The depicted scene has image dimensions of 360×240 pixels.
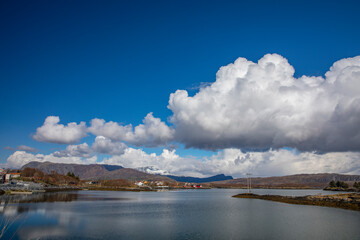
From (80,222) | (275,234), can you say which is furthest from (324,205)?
(80,222)

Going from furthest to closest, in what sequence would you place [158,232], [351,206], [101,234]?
[351,206] → [158,232] → [101,234]

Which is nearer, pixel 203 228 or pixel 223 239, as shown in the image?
pixel 223 239

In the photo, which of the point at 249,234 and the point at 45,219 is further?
the point at 45,219

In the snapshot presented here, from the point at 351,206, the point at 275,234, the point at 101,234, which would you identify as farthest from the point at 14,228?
the point at 351,206

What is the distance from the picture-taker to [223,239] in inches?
1231

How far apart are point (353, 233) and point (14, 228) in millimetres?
45897

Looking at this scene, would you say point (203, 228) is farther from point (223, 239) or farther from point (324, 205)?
point (324, 205)

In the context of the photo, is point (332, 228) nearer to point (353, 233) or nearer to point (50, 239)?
point (353, 233)

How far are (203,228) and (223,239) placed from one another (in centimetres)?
729

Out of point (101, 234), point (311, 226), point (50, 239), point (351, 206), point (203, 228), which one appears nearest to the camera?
point (50, 239)

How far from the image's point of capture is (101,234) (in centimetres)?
3272

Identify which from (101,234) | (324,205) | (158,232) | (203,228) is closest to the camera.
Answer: (101,234)

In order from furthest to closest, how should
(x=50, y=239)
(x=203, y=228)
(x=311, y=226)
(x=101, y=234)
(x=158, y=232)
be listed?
(x=311, y=226)
(x=203, y=228)
(x=158, y=232)
(x=101, y=234)
(x=50, y=239)

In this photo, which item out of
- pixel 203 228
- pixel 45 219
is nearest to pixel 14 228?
pixel 45 219
